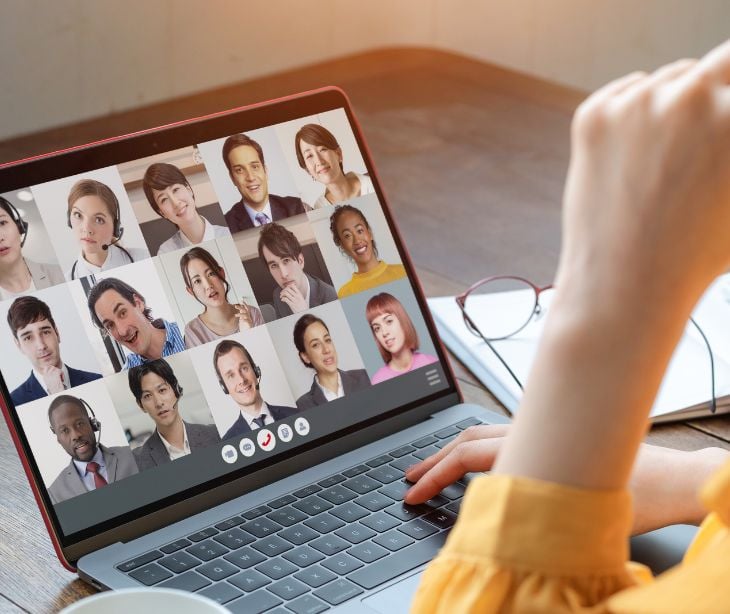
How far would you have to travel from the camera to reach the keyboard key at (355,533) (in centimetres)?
71

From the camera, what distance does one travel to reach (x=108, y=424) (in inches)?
29.2

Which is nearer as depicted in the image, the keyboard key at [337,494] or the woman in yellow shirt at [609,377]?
the woman in yellow shirt at [609,377]

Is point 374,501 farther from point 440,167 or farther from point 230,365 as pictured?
point 440,167

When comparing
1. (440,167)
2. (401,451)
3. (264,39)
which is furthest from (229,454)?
(264,39)

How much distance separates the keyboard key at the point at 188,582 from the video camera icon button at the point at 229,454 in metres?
0.12

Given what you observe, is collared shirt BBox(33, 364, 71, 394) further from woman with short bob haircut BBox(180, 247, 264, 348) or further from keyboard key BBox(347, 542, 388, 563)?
keyboard key BBox(347, 542, 388, 563)

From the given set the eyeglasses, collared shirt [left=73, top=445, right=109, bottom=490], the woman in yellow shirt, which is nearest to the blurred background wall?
the eyeglasses

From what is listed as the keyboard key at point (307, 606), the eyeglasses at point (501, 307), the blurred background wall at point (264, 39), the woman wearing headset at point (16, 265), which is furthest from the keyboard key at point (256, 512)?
the blurred background wall at point (264, 39)

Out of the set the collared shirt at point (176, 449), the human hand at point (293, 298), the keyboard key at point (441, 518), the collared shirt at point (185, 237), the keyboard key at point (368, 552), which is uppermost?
the collared shirt at point (185, 237)

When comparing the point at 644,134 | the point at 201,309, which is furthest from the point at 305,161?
the point at 644,134

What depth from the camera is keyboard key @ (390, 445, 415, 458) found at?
82cm

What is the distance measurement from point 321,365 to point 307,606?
24cm

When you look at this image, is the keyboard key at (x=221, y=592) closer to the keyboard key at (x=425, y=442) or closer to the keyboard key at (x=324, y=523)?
the keyboard key at (x=324, y=523)

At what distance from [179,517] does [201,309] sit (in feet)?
0.51
